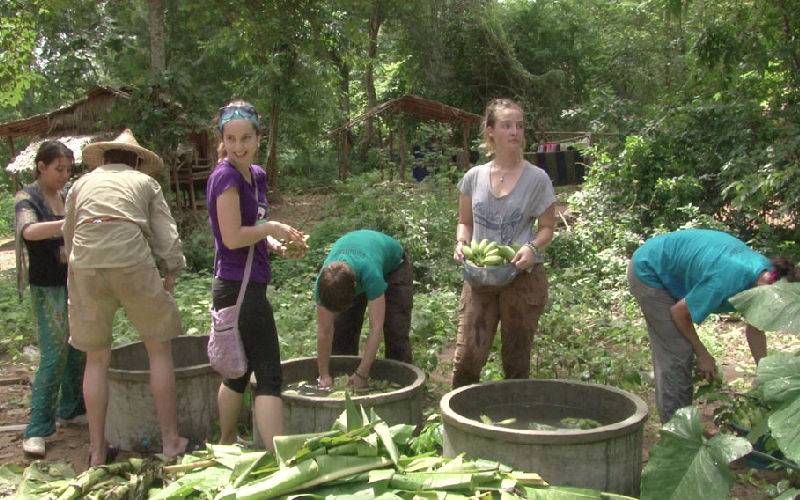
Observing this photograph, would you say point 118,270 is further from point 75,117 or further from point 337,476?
point 75,117

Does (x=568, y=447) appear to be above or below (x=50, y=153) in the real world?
below

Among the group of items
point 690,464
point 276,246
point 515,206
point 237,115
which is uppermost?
point 237,115

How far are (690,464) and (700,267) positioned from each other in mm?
1058

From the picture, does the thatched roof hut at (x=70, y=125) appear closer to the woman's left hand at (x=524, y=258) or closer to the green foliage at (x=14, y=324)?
the green foliage at (x=14, y=324)

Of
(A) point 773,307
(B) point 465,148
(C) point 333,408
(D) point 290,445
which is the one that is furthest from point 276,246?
(B) point 465,148

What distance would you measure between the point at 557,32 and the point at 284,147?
35.1 ft

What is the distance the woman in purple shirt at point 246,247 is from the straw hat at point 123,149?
64cm

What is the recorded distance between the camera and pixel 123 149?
400cm

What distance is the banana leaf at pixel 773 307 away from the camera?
8.21 ft

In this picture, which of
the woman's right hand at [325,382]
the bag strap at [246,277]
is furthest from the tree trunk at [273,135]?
the bag strap at [246,277]

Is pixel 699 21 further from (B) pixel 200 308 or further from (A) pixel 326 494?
(A) pixel 326 494

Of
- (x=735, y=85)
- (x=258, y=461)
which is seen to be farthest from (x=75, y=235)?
(x=735, y=85)

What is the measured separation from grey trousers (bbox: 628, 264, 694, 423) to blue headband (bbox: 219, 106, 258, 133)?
6.77ft

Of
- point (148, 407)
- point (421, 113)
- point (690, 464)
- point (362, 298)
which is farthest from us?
point (421, 113)
